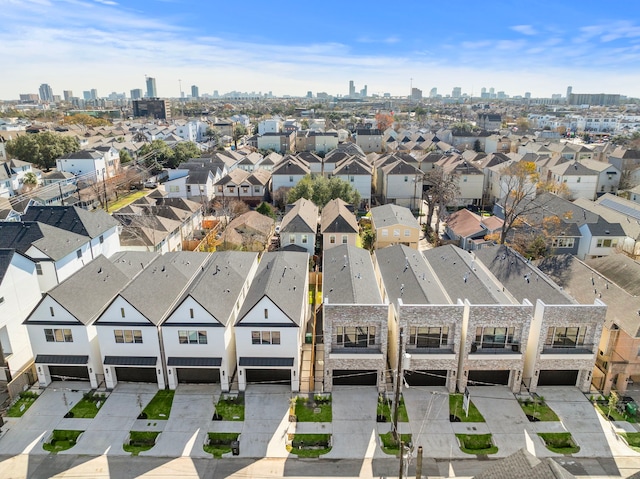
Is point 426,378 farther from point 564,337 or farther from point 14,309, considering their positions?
point 14,309

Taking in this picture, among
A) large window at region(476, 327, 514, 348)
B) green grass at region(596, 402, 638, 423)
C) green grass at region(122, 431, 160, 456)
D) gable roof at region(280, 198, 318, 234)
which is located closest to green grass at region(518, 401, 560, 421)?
green grass at region(596, 402, 638, 423)

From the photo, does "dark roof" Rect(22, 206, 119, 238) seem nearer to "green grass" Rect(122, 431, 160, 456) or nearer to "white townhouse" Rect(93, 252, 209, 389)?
"white townhouse" Rect(93, 252, 209, 389)

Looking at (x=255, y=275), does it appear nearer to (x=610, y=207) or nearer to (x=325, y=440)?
(x=325, y=440)

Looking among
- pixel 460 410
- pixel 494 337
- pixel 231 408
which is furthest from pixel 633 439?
pixel 231 408

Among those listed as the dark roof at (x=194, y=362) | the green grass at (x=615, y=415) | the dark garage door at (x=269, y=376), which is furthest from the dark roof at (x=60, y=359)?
the green grass at (x=615, y=415)

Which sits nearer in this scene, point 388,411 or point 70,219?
point 388,411

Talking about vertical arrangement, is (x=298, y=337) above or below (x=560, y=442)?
above

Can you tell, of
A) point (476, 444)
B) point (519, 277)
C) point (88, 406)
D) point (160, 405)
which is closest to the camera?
point (476, 444)

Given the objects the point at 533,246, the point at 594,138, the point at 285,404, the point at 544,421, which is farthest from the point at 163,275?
the point at 594,138
